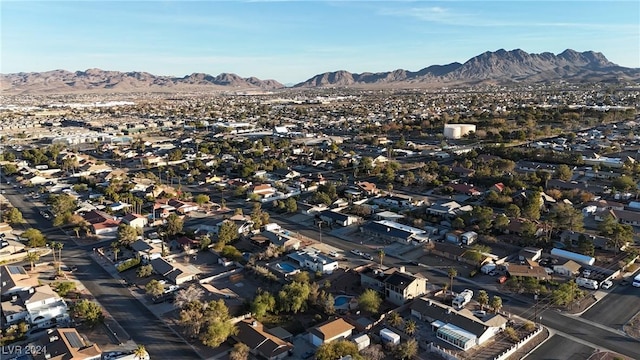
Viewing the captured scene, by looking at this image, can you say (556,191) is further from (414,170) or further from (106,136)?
(106,136)

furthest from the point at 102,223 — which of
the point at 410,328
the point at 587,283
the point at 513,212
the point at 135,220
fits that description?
the point at 587,283

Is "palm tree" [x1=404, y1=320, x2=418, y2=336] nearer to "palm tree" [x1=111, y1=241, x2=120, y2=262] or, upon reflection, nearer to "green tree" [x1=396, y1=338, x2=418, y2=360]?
"green tree" [x1=396, y1=338, x2=418, y2=360]

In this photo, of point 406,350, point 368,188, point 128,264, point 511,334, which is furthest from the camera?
point 368,188

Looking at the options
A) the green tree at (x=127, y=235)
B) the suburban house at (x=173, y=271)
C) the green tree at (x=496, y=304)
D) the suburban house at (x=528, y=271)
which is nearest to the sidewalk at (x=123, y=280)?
the green tree at (x=127, y=235)

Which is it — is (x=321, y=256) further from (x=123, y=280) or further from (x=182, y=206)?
(x=182, y=206)

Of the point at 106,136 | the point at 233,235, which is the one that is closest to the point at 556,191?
the point at 233,235

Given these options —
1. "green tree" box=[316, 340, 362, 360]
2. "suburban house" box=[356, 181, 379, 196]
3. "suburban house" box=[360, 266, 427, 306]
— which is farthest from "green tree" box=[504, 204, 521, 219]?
"green tree" box=[316, 340, 362, 360]

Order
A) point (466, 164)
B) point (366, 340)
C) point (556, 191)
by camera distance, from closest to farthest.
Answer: point (366, 340) < point (556, 191) < point (466, 164)
